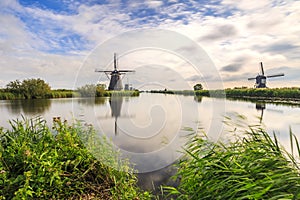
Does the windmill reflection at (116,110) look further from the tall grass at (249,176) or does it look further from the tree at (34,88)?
the tree at (34,88)

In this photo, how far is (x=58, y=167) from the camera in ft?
8.45

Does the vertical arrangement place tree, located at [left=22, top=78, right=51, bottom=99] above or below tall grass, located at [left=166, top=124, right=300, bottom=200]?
above

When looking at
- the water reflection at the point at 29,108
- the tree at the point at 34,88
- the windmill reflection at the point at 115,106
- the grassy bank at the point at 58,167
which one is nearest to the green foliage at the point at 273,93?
the windmill reflection at the point at 115,106

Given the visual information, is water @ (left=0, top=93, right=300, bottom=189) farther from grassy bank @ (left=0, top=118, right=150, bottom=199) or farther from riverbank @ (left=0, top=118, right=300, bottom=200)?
riverbank @ (left=0, top=118, right=300, bottom=200)

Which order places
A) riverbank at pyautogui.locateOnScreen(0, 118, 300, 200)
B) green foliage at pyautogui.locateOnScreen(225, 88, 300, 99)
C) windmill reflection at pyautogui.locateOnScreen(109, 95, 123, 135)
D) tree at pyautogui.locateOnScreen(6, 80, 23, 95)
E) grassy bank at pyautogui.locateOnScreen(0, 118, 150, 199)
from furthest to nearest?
green foliage at pyautogui.locateOnScreen(225, 88, 300, 99), tree at pyautogui.locateOnScreen(6, 80, 23, 95), windmill reflection at pyautogui.locateOnScreen(109, 95, 123, 135), grassy bank at pyautogui.locateOnScreen(0, 118, 150, 199), riverbank at pyautogui.locateOnScreen(0, 118, 300, 200)

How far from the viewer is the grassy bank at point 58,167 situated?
2326 millimetres

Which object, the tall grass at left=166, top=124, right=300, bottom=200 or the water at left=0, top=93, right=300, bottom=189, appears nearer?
the tall grass at left=166, top=124, right=300, bottom=200

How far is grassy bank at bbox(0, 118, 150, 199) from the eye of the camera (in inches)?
91.6

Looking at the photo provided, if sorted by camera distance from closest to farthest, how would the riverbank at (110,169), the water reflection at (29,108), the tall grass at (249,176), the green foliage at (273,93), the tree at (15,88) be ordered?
the tall grass at (249,176), the riverbank at (110,169), the water reflection at (29,108), the tree at (15,88), the green foliage at (273,93)

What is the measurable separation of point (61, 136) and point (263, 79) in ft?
142

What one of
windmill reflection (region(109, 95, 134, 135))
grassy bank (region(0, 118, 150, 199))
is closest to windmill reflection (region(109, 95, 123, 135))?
windmill reflection (region(109, 95, 134, 135))

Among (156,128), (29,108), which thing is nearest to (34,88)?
(29,108)

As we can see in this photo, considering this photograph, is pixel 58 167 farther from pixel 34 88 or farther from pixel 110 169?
pixel 34 88

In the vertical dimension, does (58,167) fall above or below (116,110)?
below
